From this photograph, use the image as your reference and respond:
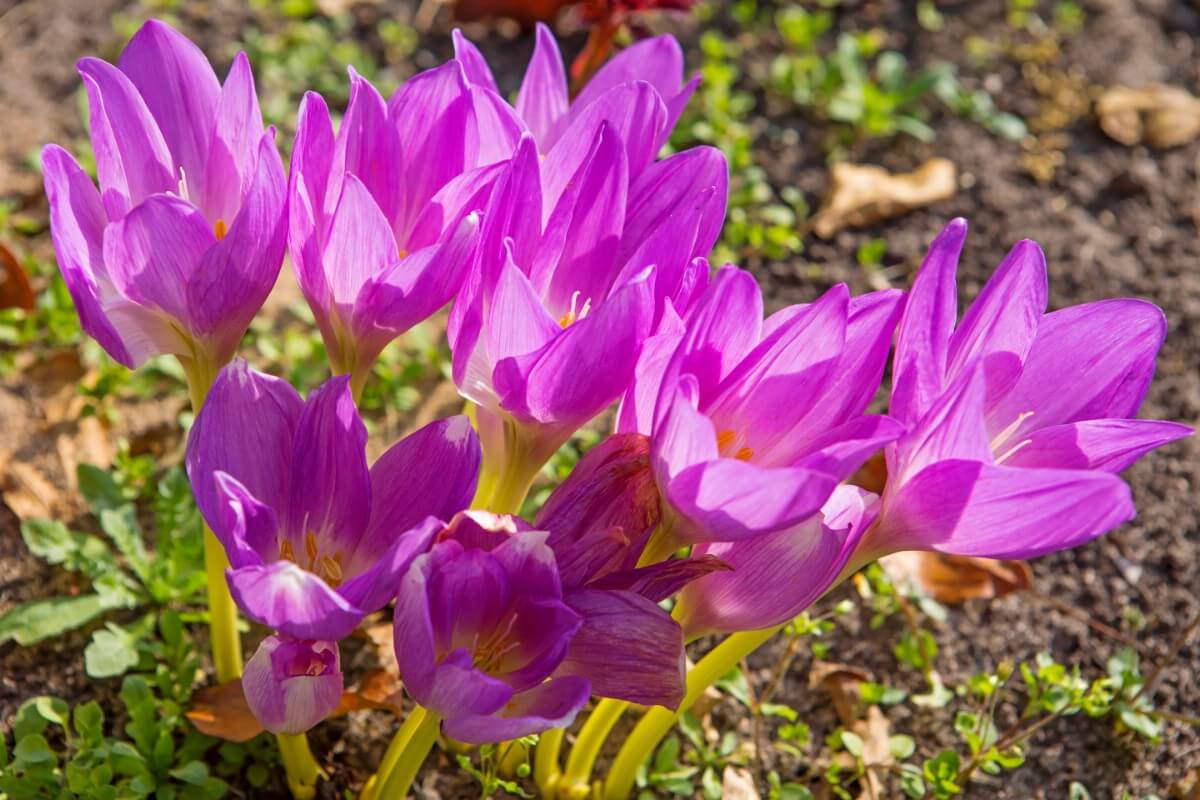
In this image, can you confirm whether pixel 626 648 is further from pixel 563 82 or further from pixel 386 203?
pixel 563 82

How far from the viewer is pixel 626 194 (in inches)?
57.8

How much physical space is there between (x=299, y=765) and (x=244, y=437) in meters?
0.64

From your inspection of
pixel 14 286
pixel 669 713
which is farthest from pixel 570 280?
pixel 14 286

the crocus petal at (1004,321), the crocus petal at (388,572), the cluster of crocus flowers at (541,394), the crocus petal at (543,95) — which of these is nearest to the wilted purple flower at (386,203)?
the cluster of crocus flowers at (541,394)

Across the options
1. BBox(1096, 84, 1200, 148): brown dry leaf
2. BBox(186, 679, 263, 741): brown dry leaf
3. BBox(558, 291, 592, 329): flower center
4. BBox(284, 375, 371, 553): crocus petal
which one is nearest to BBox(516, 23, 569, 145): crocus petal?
BBox(558, 291, 592, 329): flower center

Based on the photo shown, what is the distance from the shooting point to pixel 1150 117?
3.35 metres

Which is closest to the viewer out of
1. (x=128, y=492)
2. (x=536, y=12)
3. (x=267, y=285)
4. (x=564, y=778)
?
(x=267, y=285)

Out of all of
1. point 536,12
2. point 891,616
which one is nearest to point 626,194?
point 891,616

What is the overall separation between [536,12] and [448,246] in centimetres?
221

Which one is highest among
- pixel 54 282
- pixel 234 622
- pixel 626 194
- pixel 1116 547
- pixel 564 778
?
pixel 626 194

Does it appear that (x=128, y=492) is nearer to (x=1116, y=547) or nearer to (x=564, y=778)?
(x=564, y=778)

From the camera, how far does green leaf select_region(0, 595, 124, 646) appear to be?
2.01 meters

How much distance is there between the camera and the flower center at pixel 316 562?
55.8 inches

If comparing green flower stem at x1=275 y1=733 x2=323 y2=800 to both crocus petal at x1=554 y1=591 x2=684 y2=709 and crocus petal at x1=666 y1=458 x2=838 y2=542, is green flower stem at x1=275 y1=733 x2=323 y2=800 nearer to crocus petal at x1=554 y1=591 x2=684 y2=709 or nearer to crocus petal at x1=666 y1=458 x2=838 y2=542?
crocus petal at x1=554 y1=591 x2=684 y2=709
